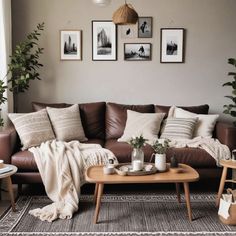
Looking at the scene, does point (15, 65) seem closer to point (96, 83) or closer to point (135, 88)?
point (96, 83)

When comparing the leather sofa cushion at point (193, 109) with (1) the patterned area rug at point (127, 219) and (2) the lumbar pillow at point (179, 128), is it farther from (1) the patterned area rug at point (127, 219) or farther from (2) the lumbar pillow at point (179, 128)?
(1) the patterned area rug at point (127, 219)

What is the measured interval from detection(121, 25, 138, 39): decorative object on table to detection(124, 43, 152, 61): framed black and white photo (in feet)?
0.34

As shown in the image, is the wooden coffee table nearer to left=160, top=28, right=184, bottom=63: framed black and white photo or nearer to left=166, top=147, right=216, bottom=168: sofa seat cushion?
left=166, top=147, right=216, bottom=168: sofa seat cushion

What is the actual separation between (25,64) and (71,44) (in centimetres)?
69

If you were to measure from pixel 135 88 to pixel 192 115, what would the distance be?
90 cm

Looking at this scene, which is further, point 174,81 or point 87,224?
point 174,81

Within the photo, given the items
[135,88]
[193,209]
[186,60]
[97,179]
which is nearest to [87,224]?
[97,179]

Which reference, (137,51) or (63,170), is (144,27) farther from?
(63,170)

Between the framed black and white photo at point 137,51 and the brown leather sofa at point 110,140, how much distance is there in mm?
672

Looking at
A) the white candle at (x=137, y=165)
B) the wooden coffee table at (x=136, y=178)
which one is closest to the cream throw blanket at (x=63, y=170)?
the wooden coffee table at (x=136, y=178)

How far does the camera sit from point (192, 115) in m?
4.17

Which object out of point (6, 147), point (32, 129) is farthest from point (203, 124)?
point (6, 147)

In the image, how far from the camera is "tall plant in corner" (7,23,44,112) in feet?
13.7

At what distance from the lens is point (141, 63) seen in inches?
181
